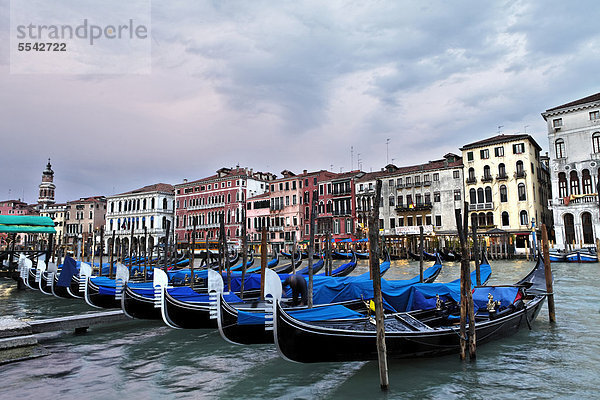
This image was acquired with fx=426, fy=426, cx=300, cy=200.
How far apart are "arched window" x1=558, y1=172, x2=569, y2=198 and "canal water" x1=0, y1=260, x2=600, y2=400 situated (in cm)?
2205

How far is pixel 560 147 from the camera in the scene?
86.6 feet

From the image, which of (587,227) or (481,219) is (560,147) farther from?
(481,219)

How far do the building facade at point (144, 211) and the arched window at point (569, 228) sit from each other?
33918 mm

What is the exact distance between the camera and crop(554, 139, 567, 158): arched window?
26.2 m

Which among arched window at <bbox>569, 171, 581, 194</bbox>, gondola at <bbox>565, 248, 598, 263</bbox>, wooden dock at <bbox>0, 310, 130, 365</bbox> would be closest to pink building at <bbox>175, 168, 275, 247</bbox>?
arched window at <bbox>569, 171, 581, 194</bbox>

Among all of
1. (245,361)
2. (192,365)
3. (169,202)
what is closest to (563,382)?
(245,361)

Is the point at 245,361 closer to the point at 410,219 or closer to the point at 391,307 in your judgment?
the point at 391,307

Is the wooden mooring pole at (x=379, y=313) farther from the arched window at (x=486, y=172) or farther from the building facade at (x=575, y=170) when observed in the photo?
the arched window at (x=486, y=172)

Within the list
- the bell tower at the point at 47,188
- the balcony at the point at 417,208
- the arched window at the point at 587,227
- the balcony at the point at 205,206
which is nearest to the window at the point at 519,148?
the arched window at the point at 587,227

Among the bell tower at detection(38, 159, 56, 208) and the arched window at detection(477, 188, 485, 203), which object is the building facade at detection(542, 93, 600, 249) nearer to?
the arched window at detection(477, 188, 485, 203)

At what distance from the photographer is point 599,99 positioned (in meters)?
24.9

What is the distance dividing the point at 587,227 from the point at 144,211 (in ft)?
125

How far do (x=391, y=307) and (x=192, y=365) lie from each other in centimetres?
304

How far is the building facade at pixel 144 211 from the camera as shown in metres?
43.5
